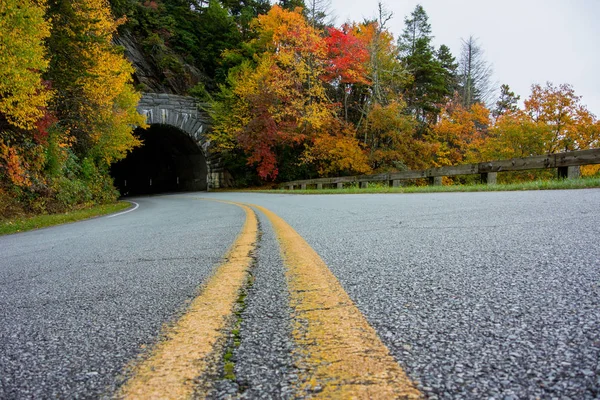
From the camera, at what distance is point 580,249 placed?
2.07 meters

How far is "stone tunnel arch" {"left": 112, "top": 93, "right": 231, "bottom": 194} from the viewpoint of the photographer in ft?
94.3

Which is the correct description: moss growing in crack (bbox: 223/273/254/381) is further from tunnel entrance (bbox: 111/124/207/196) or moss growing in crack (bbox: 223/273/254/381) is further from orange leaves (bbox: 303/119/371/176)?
tunnel entrance (bbox: 111/124/207/196)

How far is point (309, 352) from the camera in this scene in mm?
995

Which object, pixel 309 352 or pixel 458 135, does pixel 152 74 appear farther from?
pixel 309 352

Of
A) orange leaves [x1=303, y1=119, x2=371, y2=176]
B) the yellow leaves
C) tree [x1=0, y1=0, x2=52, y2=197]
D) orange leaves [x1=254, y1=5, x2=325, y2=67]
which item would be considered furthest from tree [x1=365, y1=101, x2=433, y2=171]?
the yellow leaves

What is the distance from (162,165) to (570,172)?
3786 cm

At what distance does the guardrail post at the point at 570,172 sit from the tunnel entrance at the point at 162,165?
27109 millimetres

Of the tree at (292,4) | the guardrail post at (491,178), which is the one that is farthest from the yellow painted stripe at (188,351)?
the tree at (292,4)

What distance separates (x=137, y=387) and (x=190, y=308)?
2.00 feet

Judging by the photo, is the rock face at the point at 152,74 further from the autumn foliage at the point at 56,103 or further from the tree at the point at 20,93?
the tree at the point at 20,93

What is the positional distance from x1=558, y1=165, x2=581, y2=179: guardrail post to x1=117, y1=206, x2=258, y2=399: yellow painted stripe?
9.66 meters

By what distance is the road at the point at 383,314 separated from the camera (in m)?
0.85

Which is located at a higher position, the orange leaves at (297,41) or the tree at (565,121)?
the orange leaves at (297,41)

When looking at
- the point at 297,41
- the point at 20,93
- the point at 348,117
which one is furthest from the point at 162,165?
the point at 20,93
